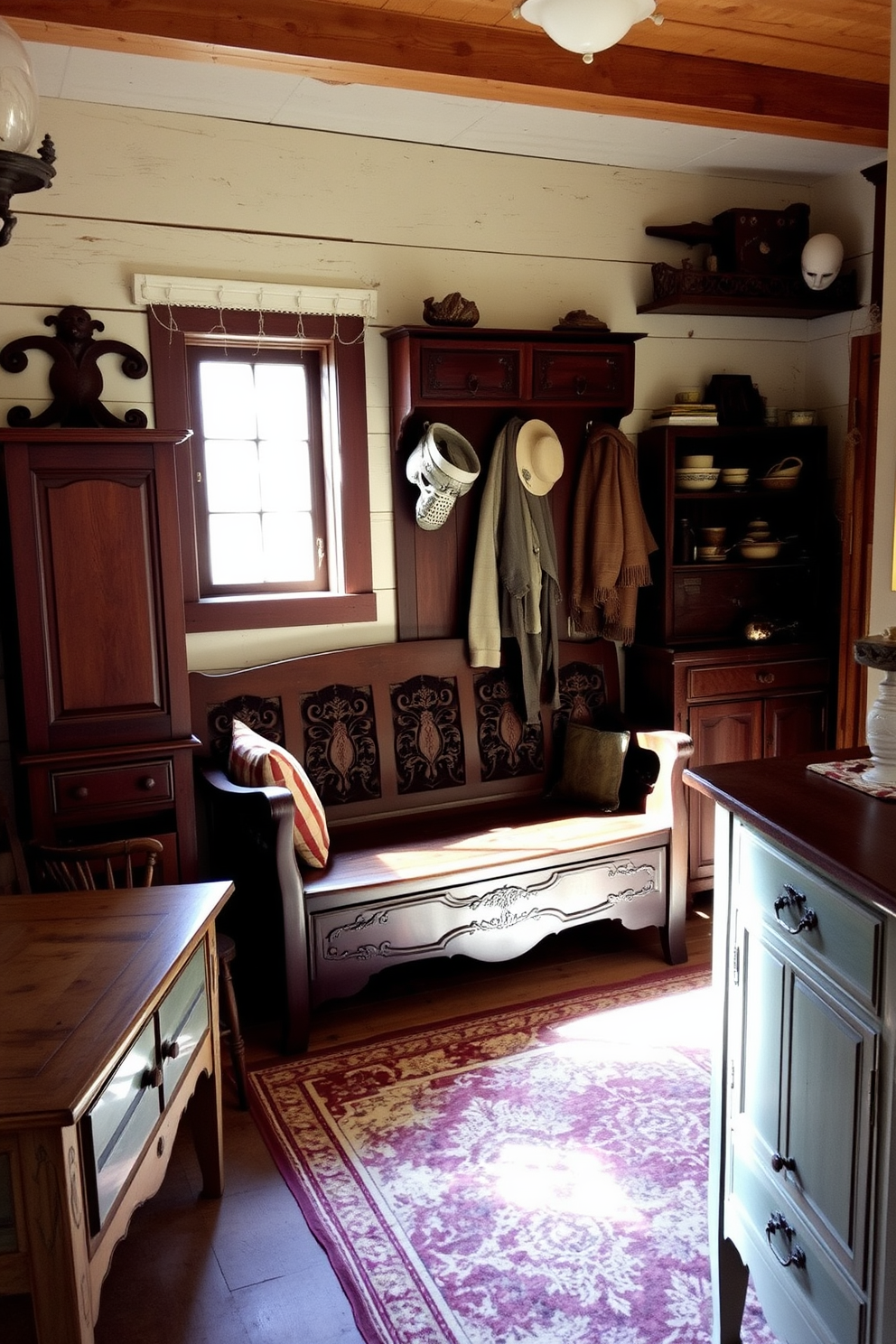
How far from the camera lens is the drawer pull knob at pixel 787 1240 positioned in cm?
169

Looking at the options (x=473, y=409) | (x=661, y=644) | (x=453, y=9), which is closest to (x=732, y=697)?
(x=661, y=644)

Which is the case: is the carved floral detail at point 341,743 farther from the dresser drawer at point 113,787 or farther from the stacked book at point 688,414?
the stacked book at point 688,414

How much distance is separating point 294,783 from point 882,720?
1774mm

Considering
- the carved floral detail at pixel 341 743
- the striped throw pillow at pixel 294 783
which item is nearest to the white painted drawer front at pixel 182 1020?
the striped throw pillow at pixel 294 783

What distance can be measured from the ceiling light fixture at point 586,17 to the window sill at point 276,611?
6.12 feet

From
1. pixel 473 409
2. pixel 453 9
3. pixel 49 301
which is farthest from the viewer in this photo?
pixel 473 409

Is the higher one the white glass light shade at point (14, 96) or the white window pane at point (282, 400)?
the white glass light shade at point (14, 96)

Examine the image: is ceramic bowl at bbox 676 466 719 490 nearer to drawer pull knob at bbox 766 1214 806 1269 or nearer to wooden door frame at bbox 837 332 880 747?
wooden door frame at bbox 837 332 880 747

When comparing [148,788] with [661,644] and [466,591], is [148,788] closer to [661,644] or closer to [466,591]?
[466,591]

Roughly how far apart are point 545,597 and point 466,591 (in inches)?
11.4

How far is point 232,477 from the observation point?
145 inches

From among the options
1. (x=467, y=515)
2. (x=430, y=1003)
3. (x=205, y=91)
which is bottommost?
(x=430, y=1003)

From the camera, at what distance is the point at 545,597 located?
3.92m

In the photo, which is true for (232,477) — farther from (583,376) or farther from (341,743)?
(583,376)
